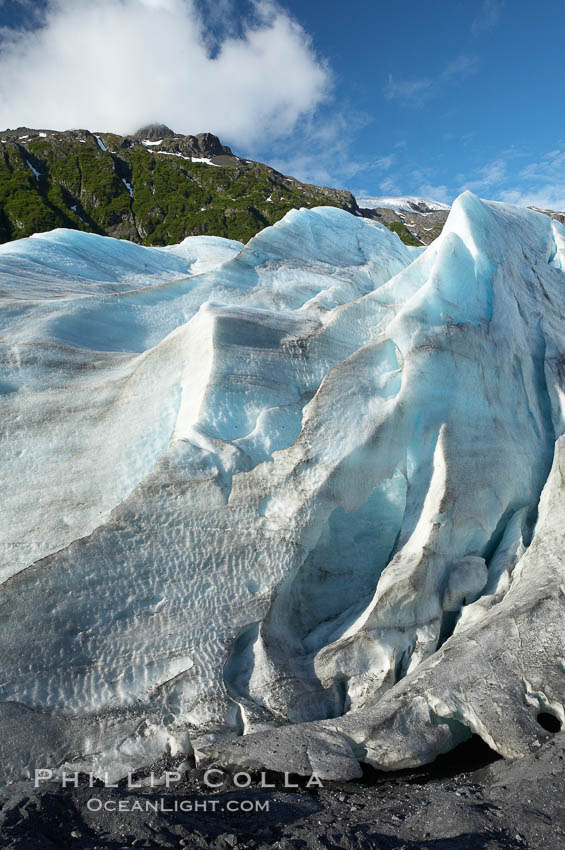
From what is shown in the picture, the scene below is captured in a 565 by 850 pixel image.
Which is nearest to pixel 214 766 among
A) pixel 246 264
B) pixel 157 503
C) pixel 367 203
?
pixel 157 503

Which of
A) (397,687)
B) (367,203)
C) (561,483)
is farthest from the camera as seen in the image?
(367,203)

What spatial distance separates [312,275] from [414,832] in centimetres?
842

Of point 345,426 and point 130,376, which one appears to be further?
point 130,376

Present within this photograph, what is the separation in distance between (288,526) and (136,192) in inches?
1973

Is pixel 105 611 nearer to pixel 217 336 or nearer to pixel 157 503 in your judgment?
pixel 157 503

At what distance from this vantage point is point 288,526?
480cm

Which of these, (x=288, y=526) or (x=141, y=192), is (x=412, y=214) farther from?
(x=288, y=526)

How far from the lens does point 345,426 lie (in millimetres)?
5359

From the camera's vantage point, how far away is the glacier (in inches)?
152

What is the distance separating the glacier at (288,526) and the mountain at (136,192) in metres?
35.3

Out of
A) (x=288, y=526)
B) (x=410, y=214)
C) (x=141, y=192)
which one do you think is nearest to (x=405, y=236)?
(x=141, y=192)

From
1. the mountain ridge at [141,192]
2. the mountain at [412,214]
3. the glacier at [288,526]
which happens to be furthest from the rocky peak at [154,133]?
the glacier at [288,526]

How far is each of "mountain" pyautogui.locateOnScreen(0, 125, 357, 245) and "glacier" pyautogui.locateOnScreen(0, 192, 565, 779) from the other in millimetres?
35311

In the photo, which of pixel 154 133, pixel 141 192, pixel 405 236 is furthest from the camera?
pixel 154 133
